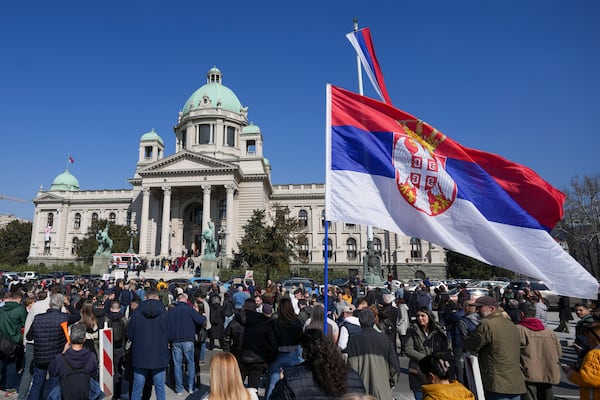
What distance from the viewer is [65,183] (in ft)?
230

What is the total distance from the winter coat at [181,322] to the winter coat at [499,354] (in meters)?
5.06

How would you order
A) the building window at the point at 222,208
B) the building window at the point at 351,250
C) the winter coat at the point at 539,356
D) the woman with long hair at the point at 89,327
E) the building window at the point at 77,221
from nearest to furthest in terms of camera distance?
the winter coat at the point at 539,356, the woman with long hair at the point at 89,327, the building window at the point at 222,208, the building window at the point at 351,250, the building window at the point at 77,221

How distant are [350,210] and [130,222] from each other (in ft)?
210

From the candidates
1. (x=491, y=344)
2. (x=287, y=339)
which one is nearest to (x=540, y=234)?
(x=491, y=344)

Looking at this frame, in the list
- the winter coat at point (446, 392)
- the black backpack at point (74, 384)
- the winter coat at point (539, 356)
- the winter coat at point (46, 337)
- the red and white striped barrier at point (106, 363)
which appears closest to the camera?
the winter coat at point (446, 392)

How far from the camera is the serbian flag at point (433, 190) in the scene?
18.2 feet

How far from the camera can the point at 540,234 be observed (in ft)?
18.1

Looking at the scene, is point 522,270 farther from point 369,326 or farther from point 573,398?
point 573,398

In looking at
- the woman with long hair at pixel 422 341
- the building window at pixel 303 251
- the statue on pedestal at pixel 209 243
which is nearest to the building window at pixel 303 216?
the building window at pixel 303 251

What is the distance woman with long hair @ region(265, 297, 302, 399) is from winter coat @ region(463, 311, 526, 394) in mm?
2327

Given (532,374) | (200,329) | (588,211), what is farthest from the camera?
(588,211)

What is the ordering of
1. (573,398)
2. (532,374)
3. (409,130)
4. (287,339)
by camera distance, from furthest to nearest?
(573,398) → (409,130) → (287,339) → (532,374)

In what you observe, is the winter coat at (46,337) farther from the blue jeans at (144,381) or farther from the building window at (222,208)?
the building window at (222,208)

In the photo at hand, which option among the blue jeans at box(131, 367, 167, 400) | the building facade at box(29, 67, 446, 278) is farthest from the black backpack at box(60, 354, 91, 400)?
the building facade at box(29, 67, 446, 278)
